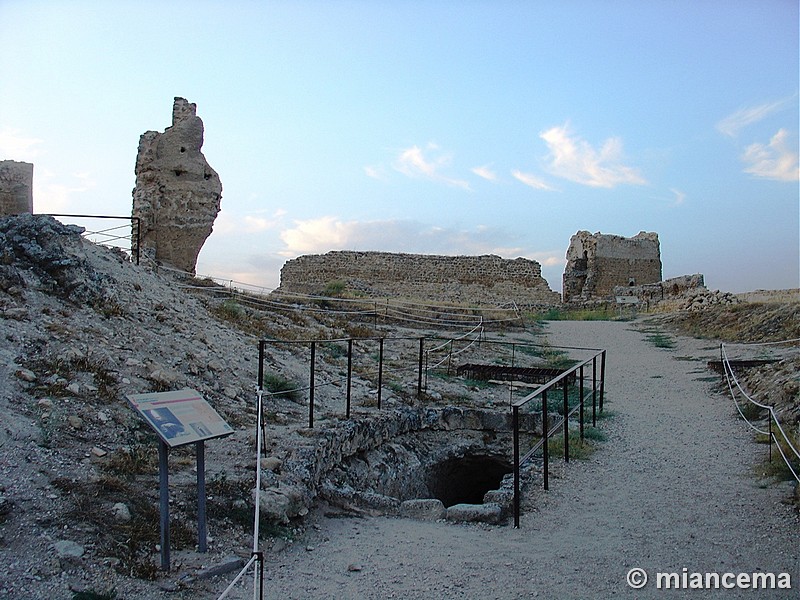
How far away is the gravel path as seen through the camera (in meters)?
3.86

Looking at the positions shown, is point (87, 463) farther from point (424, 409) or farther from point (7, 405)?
point (424, 409)

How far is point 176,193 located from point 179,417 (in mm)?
13345

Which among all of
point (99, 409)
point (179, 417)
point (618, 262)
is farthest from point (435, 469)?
point (618, 262)

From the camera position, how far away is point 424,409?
28.7 feet

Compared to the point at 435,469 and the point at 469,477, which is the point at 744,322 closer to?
the point at 469,477

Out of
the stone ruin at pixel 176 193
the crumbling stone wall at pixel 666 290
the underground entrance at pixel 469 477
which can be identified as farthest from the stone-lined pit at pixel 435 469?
the crumbling stone wall at pixel 666 290

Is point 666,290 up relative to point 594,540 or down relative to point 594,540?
up

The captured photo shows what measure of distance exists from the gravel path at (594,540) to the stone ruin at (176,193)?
39.3 feet

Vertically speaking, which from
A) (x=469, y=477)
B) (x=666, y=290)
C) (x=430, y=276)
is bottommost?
(x=469, y=477)

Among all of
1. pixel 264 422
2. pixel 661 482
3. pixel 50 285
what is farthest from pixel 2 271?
pixel 661 482

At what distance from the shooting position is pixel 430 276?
31812 mm

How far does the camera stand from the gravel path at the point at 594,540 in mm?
3861

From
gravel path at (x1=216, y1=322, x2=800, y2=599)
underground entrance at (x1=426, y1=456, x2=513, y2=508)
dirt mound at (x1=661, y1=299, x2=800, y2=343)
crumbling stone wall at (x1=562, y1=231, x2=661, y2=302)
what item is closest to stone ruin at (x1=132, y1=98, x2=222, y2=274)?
underground entrance at (x1=426, y1=456, x2=513, y2=508)

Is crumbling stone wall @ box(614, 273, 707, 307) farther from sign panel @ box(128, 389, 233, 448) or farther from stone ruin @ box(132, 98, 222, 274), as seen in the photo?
sign panel @ box(128, 389, 233, 448)
